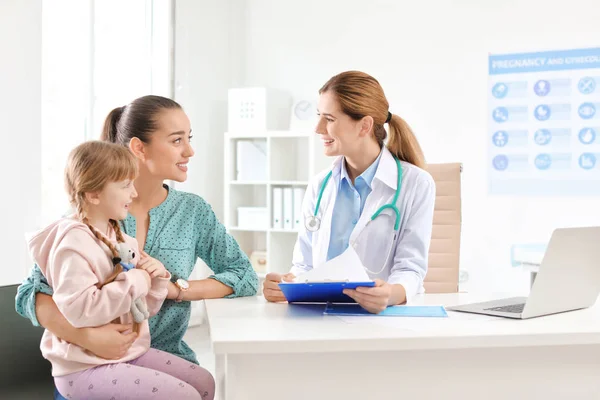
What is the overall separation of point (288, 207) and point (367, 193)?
2.92 meters

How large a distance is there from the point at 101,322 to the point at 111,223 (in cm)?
24

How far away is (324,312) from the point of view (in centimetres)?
165

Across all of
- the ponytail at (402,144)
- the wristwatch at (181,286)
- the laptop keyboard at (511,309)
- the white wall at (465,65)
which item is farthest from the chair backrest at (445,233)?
the white wall at (465,65)

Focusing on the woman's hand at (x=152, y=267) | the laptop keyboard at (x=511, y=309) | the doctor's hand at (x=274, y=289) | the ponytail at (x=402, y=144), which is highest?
the ponytail at (x=402, y=144)

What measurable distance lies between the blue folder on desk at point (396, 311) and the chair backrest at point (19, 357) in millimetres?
670

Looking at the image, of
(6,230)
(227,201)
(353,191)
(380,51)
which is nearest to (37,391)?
(353,191)

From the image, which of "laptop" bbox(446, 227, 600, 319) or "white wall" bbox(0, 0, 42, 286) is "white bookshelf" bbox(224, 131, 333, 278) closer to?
"white wall" bbox(0, 0, 42, 286)

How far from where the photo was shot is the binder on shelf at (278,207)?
200 inches

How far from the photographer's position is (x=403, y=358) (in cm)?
143

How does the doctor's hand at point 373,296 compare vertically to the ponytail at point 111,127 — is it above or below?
below

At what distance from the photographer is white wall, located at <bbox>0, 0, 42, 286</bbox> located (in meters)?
3.39

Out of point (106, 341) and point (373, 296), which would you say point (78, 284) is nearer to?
point (106, 341)

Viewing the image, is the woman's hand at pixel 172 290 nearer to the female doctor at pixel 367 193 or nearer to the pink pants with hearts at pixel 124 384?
the pink pants with hearts at pixel 124 384

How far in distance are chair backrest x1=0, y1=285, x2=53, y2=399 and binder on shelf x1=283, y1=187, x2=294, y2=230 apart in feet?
11.2
